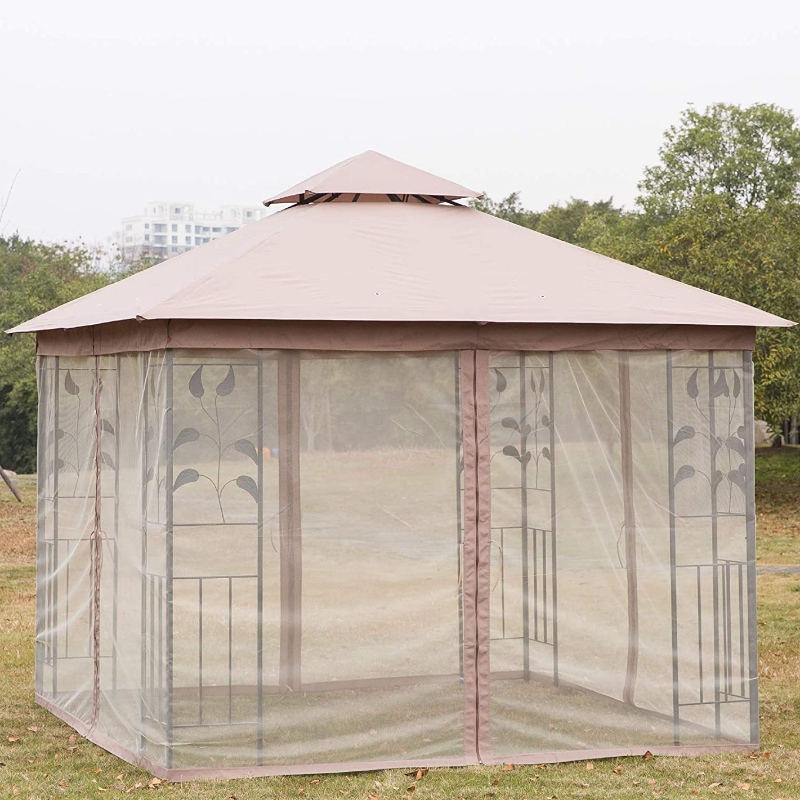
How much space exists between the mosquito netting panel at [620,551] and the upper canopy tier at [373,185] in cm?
150

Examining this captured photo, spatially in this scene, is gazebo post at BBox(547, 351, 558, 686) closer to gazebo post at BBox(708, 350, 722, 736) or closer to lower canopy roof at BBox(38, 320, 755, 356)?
lower canopy roof at BBox(38, 320, 755, 356)

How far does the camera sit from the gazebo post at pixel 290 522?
20.9ft

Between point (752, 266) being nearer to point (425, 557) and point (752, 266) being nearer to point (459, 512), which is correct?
point (459, 512)

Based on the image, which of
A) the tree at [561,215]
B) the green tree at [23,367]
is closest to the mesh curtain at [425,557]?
the green tree at [23,367]

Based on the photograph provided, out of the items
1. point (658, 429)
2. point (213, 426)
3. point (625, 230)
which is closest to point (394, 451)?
point (213, 426)

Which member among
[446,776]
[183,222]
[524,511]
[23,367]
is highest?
[183,222]

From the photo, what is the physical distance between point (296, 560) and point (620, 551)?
5.51 ft

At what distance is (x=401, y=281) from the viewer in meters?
6.58

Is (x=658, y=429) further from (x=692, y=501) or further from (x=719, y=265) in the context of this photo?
(x=719, y=265)

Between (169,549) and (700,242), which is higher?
(700,242)

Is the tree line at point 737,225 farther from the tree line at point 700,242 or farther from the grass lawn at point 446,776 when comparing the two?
the grass lawn at point 446,776

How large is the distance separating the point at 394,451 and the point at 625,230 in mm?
31897

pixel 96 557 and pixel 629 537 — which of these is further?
pixel 96 557

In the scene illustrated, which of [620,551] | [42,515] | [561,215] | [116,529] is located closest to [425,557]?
[620,551]
